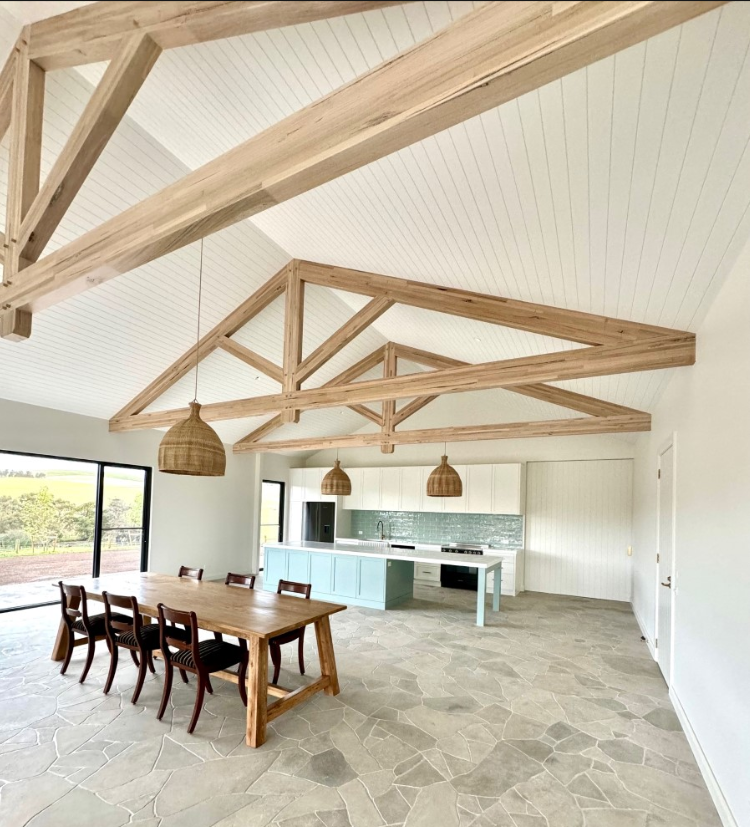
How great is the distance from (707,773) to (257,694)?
281 centimetres

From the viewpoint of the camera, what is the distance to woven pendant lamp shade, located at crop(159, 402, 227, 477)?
3453 mm

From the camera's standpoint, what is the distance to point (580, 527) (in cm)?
823

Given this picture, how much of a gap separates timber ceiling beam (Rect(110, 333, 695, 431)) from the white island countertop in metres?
2.73

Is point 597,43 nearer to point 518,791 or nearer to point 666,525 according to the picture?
point 518,791

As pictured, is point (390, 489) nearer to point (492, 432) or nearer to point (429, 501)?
point (429, 501)

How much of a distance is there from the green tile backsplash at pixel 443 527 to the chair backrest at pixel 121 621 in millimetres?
6507

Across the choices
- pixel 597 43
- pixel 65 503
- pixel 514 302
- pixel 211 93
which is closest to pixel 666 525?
pixel 514 302

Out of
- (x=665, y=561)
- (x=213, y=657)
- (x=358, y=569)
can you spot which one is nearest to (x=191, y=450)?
(x=213, y=657)

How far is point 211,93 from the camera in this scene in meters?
2.91

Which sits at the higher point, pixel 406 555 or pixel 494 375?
pixel 494 375

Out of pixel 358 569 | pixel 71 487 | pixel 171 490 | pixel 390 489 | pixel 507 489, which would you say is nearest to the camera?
pixel 71 487

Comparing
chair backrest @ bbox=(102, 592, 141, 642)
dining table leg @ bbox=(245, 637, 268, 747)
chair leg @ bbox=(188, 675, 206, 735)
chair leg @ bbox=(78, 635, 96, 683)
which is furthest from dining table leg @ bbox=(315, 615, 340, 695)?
chair leg @ bbox=(78, 635, 96, 683)

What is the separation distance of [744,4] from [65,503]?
26.0 ft

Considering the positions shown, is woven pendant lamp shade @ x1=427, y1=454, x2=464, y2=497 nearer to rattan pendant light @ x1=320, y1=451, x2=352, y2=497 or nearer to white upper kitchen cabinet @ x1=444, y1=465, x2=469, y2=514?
rattan pendant light @ x1=320, y1=451, x2=352, y2=497
